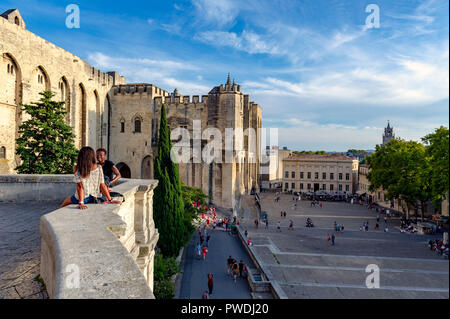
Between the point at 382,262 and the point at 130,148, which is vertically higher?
the point at 130,148

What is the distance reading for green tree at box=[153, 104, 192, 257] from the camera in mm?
16344

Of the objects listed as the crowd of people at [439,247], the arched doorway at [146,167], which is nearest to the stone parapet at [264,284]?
the crowd of people at [439,247]

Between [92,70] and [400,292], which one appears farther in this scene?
[92,70]

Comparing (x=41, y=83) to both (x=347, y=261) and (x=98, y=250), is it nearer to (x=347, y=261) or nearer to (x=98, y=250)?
(x=347, y=261)

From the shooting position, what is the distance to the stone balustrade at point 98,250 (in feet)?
6.33

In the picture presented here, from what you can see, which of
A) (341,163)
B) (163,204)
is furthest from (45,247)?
(341,163)

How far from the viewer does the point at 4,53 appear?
17.5 metres

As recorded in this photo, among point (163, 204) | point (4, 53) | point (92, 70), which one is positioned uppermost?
point (92, 70)

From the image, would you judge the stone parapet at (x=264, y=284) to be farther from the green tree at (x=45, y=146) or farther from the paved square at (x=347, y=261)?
the green tree at (x=45, y=146)

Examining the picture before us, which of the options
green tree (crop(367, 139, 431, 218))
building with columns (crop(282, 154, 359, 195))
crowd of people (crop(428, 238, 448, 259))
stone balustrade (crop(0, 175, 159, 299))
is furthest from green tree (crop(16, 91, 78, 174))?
building with columns (crop(282, 154, 359, 195))

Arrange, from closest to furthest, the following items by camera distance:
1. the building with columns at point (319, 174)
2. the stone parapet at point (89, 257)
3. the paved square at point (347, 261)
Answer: the stone parapet at point (89, 257) → the paved square at point (347, 261) → the building with columns at point (319, 174)

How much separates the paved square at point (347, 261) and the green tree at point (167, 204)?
202 inches
